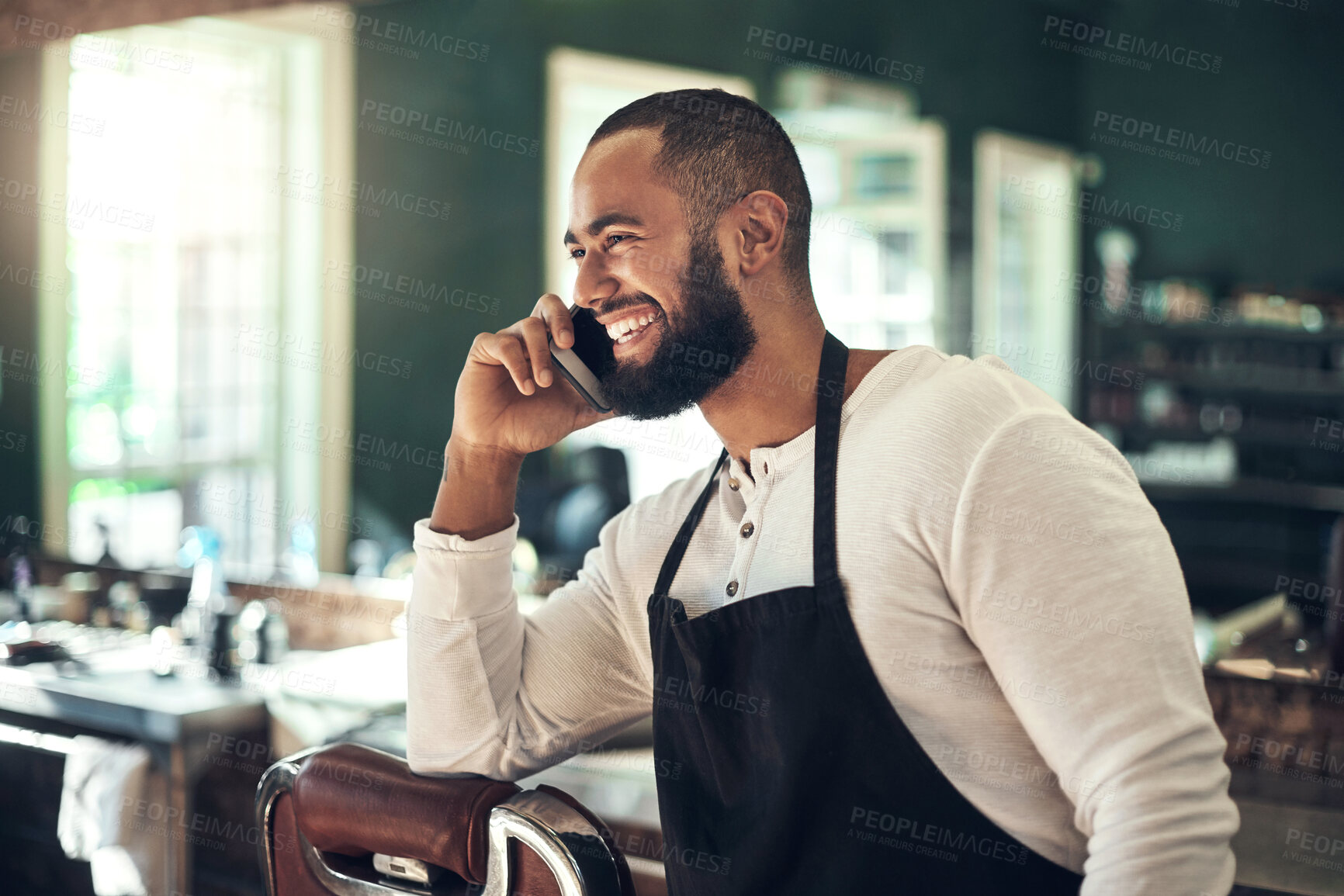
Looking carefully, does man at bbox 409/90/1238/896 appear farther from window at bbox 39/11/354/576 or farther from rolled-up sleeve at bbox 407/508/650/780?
window at bbox 39/11/354/576

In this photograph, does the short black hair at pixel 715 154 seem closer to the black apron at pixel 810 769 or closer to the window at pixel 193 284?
the black apron at pixel 810 769

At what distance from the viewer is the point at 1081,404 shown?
21.8 feet

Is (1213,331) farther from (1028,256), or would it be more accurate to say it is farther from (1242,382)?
(1028,256)

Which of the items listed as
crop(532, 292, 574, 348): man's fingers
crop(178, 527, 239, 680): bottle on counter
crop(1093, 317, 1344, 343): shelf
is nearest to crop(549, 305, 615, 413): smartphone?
crop(532, 292, 574, 348): man's fingers

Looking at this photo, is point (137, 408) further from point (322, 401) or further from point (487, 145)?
point (487, 145)

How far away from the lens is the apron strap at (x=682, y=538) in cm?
133

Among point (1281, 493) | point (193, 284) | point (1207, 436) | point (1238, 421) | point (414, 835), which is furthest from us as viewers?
point (1207, 436)

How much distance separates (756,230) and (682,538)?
37 centimetres

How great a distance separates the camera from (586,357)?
1.41 meters

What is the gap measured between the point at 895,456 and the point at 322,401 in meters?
4.23

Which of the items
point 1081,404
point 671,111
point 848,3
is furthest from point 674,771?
point 1081,404

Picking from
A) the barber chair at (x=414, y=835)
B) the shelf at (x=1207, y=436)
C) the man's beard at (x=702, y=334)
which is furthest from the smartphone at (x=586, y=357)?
the shelf at (x=1207, y=436)

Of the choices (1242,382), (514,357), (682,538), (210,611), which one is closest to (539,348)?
(514,357)

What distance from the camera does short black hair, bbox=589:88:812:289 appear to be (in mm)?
1266
